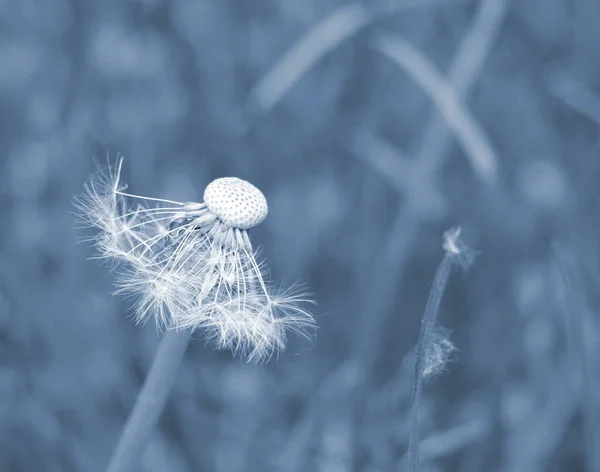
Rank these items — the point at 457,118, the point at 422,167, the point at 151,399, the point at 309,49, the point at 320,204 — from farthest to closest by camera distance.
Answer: the point at 320,204 → the point at 309,49 → the point at 457,118 → the point at 422,167 → the point at 151,399

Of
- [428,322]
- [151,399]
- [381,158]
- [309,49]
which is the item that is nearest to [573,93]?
[381,158]

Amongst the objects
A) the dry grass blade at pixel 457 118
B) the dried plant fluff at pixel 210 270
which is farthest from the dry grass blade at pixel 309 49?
the dried plant fluff at pixel 210 270

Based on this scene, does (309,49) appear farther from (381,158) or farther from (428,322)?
(428,322)

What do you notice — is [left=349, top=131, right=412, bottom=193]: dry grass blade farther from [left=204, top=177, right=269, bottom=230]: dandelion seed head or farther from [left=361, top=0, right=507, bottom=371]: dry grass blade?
[left=204, top=177, right=269, bottom=230]: dandelion seed head

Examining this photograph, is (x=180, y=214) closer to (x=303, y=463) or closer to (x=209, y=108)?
(x=303, y=463)

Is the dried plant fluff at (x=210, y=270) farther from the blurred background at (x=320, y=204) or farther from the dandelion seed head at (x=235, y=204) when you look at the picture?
the blurred background at (x=320, y=204)

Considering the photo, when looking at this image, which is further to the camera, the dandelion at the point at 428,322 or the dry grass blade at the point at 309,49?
the dry grass blade at the point at 309,49
